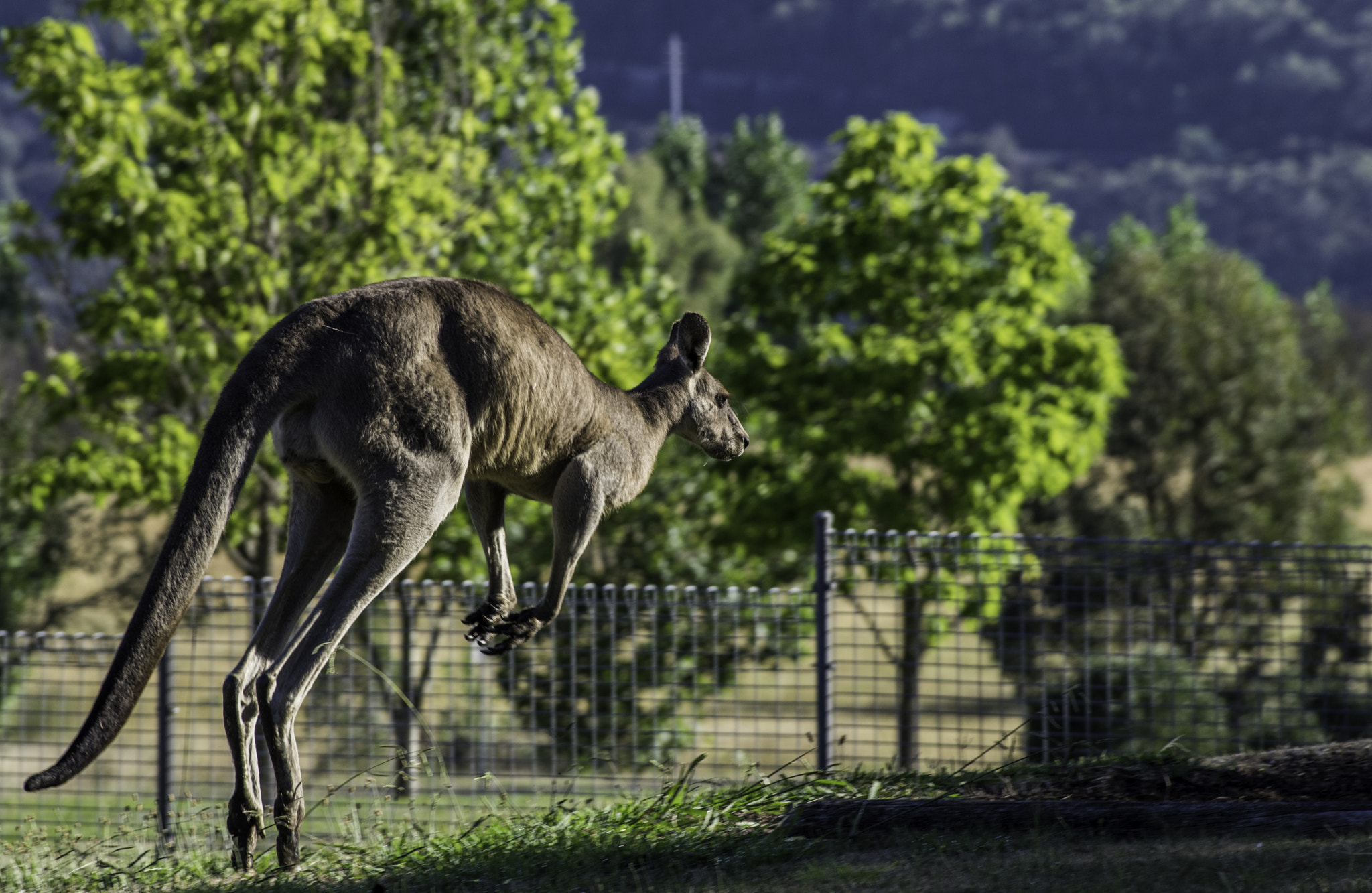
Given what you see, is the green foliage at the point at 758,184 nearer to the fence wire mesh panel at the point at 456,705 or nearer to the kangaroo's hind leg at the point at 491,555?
the fence wire mesh panel at the point at 456,705

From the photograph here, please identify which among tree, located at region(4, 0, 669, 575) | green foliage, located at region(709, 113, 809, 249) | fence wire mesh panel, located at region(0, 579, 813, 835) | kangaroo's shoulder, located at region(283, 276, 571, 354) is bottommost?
fence wire mesh panel, located at region(0, 579, 813, 835)

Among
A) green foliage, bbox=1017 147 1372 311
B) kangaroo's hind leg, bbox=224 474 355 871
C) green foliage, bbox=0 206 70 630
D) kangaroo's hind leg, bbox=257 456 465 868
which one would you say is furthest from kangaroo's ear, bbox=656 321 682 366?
green foliage, bbox=1017 147 1372 311

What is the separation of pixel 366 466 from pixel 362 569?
352 millimetres

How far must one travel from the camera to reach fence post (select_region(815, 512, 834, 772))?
7766 mm

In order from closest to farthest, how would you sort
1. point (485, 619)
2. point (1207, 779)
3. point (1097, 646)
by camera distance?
point (485, 619)
point (1207, 779)
point (1097, 646)

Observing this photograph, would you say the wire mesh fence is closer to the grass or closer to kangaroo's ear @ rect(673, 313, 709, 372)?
the grass

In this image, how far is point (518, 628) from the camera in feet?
16.4

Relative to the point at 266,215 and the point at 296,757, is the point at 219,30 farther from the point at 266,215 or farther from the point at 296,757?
the point at 296,757

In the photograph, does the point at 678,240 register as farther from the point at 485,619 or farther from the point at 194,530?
the point at 194,530

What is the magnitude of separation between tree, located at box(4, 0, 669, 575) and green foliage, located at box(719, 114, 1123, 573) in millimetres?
1911

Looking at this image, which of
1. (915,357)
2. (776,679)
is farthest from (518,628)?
(915,357)

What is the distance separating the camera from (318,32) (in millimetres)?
12141

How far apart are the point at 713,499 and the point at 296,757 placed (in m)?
13.8

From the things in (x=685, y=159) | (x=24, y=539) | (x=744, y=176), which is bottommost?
(x=24, y=539)
